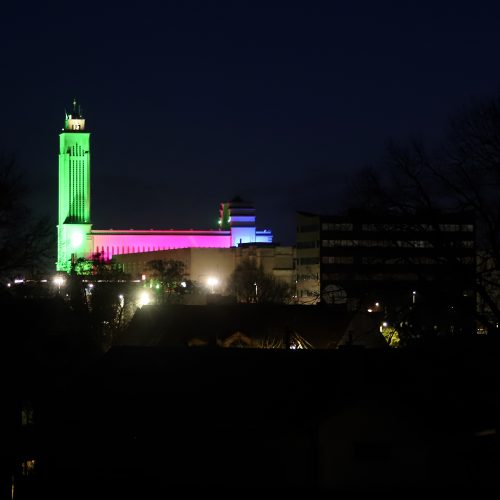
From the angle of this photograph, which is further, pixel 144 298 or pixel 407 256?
pixel 144 298

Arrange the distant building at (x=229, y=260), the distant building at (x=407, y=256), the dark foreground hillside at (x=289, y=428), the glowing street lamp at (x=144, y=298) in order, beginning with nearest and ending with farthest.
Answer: the distant building at (x=407, y=256) < the dark foreground hillside at (x=289, y=428) < the glowing street lamp at (x=144, y=298) < the distant building at (x=229, y=260)

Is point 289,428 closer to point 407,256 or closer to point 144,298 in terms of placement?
point 407,256

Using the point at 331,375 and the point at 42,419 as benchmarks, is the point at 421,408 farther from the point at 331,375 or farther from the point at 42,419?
the point at 42,419

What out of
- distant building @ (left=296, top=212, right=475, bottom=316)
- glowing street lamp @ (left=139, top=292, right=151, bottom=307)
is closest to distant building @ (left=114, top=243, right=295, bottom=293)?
glowing street lamp @ (left=139, top=292, right=151, bottom=307)

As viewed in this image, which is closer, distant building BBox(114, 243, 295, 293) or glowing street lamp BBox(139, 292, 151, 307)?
glowing street lamp BBox(139, 292, 151, 307)

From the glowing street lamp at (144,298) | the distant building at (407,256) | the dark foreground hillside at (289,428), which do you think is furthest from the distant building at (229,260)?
the distant building at (407,256)

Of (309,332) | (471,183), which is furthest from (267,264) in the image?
(471,183)

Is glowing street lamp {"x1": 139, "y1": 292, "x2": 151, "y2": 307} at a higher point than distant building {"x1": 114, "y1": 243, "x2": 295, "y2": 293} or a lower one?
lower

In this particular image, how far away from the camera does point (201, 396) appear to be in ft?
94.3

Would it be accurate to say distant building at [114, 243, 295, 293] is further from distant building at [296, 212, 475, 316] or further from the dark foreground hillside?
distant building at [296, 212, 475, 316]

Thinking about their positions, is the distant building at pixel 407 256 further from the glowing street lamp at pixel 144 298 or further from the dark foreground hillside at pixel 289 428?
the glowing street lamp at pixel 144 298

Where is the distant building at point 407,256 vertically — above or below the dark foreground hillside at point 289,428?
above

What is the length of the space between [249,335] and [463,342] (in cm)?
2218

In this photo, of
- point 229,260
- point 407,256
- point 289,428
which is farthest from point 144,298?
point 229,260
